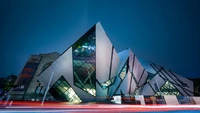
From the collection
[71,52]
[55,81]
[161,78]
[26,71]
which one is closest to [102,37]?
[71,52]

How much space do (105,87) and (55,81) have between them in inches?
339

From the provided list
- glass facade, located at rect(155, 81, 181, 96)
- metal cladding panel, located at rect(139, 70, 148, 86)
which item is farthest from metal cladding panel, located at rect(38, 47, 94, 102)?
glass facade, located at rect(155, 81, 181, 96)

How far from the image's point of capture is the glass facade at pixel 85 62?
20.0m

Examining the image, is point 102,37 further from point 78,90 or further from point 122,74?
point 122,74

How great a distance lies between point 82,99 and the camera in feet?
70.4

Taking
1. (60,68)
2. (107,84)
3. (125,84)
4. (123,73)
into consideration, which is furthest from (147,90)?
(60,68)

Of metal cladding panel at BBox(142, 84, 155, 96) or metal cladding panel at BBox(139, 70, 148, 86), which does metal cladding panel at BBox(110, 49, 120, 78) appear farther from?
metal cladding panel at BBox(142, 84, 155, 96)

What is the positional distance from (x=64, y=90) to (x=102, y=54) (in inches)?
332

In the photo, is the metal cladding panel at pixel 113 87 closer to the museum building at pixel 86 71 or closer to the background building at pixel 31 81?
the museum building at pixel 86 71

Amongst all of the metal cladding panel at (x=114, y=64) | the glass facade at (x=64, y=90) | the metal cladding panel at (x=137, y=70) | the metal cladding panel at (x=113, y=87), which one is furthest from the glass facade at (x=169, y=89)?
the glass facade at (x=64, y=90)

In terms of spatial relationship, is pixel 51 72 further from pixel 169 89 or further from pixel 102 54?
pixel 169 89

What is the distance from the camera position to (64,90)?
2170cm

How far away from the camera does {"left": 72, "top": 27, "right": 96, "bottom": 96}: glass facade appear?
20.0 m

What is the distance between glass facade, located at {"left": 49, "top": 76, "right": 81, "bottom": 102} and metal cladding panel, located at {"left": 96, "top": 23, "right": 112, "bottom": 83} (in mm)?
4685
